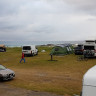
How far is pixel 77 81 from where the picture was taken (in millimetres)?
14703

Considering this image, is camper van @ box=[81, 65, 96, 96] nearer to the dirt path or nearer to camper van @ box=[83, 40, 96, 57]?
the dirt path

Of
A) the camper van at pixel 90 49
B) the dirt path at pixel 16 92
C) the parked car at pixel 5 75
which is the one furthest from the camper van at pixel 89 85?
the camper van at pixel 90 49

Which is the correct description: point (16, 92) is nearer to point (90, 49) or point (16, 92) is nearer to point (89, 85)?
point (89, 85)

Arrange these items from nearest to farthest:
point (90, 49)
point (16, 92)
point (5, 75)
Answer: point (16, 92), point (5, 75), point (90, 49)

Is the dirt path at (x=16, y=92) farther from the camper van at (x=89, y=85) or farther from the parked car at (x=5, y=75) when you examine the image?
the camper van at (x=89, y=85)

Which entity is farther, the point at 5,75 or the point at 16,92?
the point at 5,75

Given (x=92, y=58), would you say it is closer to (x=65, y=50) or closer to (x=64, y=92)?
(x=65, y=50)

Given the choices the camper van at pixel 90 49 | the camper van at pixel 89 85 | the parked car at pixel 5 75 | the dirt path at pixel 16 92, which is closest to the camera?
the camper van at pixel 89 85

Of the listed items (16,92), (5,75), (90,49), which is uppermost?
(90,49)

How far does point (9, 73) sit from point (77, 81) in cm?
557

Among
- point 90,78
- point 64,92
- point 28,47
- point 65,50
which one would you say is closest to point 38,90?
point 64,92

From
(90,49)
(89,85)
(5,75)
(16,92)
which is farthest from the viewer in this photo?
(90,49)

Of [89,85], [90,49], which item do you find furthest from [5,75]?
[90,49]

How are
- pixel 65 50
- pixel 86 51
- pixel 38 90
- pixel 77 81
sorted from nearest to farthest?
pixel 38 90
pixel 77 81
pixel 86 51
pixel 65 50
